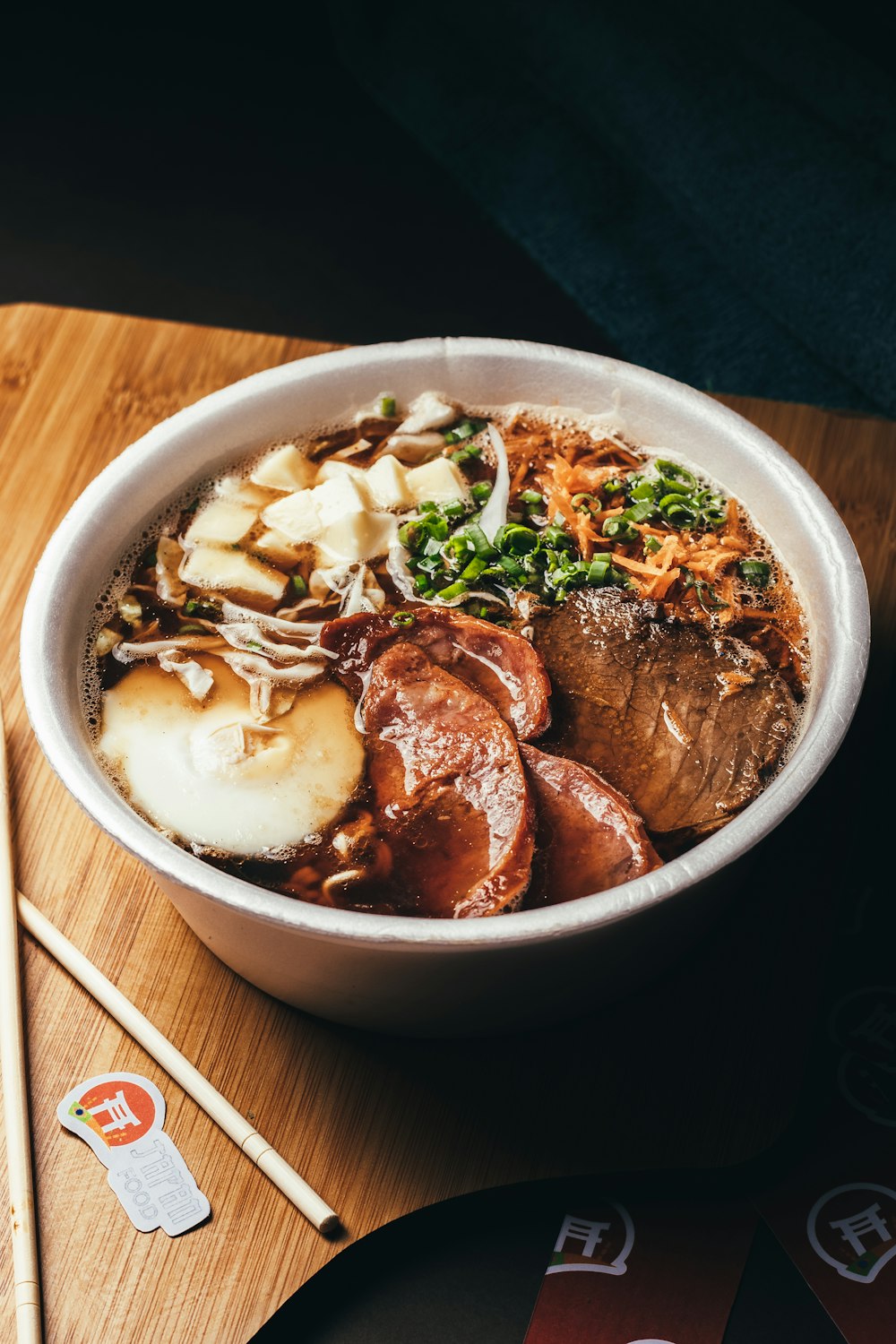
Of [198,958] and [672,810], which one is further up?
[672,810]

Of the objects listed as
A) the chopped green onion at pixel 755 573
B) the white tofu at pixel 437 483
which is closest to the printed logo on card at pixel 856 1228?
the chopped green onion at pixel 755 573

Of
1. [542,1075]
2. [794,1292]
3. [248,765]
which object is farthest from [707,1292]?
[248,765]

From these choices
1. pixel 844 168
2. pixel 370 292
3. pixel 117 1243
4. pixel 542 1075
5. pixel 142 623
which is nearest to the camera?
pixel 117 1243

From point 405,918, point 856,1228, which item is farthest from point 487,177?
point 856,1228

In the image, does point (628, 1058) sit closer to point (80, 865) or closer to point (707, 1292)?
point (707, 1292)

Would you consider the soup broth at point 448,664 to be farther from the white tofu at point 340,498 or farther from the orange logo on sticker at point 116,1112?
the orange logo on sticker at point 116,1112

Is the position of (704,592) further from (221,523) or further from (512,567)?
(221,523)
